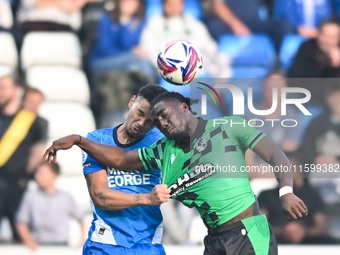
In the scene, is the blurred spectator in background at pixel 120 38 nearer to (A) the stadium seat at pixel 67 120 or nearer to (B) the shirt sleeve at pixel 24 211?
(A) the stadium seat at pixel 67 120

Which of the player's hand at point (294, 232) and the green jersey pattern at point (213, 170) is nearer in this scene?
the green jersey pattern at point (213, 170)

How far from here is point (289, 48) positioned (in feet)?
40.3

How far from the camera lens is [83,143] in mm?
7320

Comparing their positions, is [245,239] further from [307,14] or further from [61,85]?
[307,14]

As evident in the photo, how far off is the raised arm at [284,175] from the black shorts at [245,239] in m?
0.44

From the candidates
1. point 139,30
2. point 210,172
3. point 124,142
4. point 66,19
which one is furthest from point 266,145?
point 66,19

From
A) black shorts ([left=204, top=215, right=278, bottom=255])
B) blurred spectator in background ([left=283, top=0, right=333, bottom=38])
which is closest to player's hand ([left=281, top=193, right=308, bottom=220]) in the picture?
black shorts ([left=204, top=215, right=278, bottom=255])

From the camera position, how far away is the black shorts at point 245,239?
6.88m

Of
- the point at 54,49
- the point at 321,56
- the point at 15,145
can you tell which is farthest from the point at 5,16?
Answer: the point at 321,56

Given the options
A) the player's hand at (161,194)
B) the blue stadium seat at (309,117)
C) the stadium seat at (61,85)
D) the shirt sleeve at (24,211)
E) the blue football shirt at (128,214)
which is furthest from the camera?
the stadium seat at (61,85)

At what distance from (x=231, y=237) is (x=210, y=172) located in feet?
1.70

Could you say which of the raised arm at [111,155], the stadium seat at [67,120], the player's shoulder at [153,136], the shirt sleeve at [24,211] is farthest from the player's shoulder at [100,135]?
the stadium seat at [67,120]

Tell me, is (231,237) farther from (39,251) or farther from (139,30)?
(139,30)

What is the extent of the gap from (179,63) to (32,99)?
181 inches
